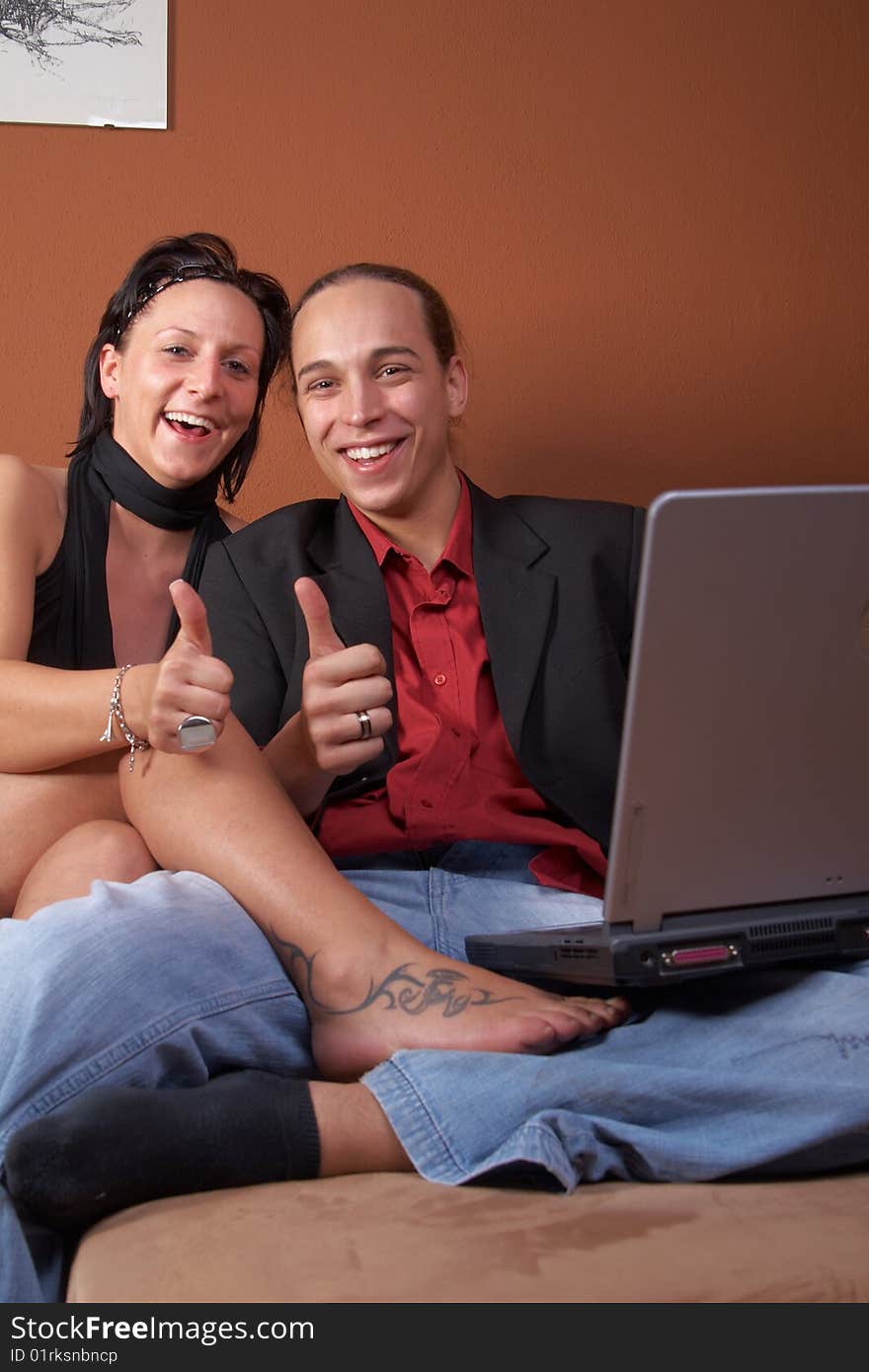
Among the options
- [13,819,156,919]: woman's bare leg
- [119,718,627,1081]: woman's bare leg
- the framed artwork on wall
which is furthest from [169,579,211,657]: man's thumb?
the framed artwork on wall

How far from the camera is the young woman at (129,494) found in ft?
5.25

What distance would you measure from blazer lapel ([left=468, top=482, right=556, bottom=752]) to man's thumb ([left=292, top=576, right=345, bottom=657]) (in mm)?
236

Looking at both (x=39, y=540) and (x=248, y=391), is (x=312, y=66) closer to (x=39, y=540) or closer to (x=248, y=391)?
(x=248, y=391)

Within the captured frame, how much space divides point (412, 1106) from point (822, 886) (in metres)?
0.39

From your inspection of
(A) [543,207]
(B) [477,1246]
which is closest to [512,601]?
(B) [477,1246]

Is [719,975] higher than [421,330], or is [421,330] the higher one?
[421,330]

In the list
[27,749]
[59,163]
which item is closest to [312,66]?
[59,163]

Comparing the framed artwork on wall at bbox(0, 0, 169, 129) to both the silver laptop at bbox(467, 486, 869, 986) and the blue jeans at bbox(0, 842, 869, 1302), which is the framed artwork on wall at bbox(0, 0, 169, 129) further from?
the silver laptop at bbox(467, 486, 869, 986)

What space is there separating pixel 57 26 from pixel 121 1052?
5.77ft

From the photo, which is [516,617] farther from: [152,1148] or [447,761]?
[152,1148]

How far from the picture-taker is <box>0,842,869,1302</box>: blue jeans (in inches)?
42.1

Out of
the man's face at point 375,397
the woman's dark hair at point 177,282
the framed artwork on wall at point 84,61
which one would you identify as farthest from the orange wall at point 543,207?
the man's face at point 375,397

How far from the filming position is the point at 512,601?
167cm

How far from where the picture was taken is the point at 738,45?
7.91 ft
